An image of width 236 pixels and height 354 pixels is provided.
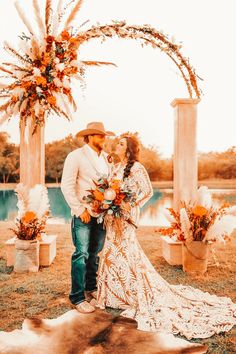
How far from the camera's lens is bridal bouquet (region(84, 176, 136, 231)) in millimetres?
3434

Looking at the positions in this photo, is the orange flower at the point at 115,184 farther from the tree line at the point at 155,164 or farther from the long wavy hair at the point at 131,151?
the tree line at the point at 155,164

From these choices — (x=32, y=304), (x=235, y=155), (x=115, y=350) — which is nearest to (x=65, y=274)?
(x=32, y=304)

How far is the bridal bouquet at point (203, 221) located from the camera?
4.61 meters

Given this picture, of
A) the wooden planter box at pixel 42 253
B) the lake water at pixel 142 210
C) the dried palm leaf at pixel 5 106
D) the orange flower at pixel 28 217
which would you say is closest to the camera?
the dried palm leaf at pixel 5 106

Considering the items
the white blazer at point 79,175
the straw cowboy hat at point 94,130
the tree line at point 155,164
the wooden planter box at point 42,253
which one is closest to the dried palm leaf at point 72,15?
the straw cowboy hat at point 94,130

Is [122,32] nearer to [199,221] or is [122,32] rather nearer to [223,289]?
[199,221]

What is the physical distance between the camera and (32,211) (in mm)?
5035

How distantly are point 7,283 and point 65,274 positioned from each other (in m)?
0.67

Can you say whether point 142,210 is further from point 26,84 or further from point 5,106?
point 26,84

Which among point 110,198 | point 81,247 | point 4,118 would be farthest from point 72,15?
point 81,247

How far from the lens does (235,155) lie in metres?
11.7

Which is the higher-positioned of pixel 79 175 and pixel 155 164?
pixel 155 164

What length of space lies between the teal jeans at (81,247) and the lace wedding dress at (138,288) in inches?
5.2

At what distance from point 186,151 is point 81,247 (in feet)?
7.70
